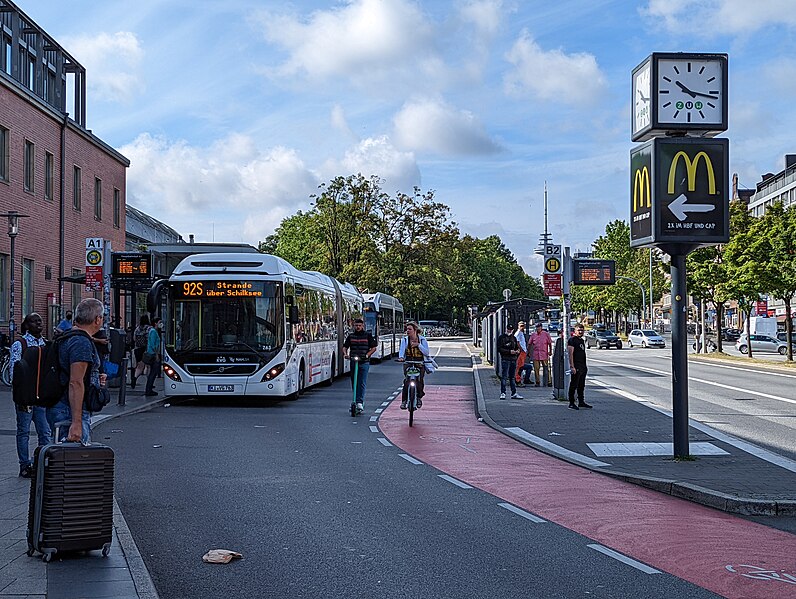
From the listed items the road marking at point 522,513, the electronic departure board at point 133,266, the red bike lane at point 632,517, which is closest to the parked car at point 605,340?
the electronic departure board at point 133,266

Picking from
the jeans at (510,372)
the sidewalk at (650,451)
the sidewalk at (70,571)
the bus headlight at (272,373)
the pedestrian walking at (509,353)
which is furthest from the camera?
the jeans at (510,372)

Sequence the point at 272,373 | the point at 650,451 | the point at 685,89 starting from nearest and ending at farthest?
1. the point at 685,89
2. the point at 650,451
3. the point at 272,373

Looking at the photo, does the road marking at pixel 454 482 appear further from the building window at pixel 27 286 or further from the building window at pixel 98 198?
the building window at pixel 98 198

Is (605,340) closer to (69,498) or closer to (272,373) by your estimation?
(272,373)

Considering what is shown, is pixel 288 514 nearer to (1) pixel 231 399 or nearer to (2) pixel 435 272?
(1) pixel 231 399

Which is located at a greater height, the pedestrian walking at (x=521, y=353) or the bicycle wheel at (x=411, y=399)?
the pedestrian walking at (x=521, y=353)

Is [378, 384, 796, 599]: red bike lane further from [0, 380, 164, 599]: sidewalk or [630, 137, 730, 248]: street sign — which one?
[0, 380, 164, 599]: sidewalk

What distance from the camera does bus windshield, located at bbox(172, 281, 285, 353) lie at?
21391 mm

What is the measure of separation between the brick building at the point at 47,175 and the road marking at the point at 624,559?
25.0m

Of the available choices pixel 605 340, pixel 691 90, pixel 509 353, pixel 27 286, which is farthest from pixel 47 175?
pixel 605 340

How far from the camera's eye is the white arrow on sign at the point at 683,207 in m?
12.3

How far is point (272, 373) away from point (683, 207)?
11.3m

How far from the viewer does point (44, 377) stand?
786 cm

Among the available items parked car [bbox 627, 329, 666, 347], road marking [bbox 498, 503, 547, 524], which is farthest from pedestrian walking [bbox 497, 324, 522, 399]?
parked car [bbox 627, 329, 666, 347]
